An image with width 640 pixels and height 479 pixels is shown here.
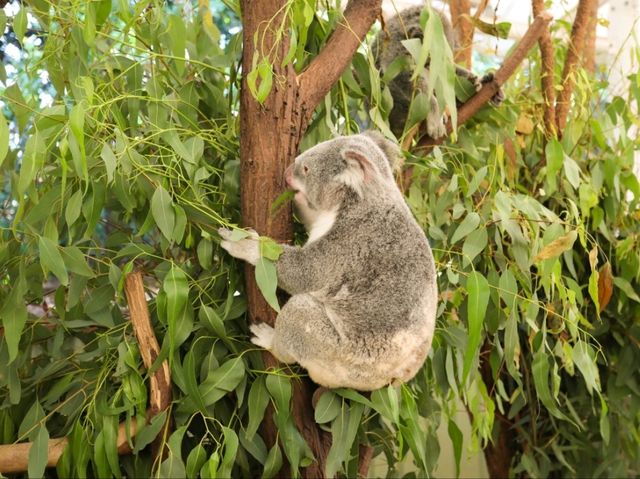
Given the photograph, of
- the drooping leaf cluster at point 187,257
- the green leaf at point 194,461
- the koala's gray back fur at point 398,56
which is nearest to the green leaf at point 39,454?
the drooping leaf cluster at point 187,257

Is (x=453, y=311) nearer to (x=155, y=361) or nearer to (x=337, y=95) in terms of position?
(x=337, y=95)

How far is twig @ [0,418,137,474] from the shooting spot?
2.19 metres

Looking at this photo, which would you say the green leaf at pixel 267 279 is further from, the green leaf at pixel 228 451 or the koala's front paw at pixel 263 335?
the green leaf at pixel 228 451

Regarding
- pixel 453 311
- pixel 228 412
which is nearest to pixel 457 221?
pixel 453 311

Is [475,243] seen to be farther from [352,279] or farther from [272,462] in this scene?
[272,462]

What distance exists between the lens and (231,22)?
14.0 ft

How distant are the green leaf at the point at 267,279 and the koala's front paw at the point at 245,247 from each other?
0.08 metres

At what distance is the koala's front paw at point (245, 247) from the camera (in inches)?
82.0

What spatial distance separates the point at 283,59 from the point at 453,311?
3.97ft

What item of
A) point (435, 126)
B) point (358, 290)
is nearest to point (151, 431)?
point (358, 290)

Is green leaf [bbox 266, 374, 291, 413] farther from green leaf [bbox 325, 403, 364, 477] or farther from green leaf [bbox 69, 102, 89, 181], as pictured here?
green leaf [bbox 69, 102, 89, 181]

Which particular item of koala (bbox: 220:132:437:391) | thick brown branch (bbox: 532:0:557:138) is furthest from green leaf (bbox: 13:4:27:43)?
thick brown branch (bbox: 532:0:557:138)

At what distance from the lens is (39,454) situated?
2.08 meters

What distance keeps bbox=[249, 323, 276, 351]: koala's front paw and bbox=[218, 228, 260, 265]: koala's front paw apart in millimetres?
211
